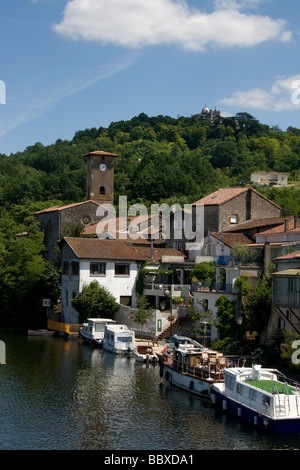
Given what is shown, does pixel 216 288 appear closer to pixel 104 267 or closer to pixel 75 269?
pixel 104 267

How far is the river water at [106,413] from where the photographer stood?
2891cm

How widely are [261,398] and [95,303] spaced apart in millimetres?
34407

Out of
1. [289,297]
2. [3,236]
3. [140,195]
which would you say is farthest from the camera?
[140,195]

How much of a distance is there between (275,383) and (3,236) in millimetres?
66044

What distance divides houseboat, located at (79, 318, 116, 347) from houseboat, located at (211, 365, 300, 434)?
24181 millimetres

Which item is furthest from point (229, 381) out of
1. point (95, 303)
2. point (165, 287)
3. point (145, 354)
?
point (95, 303)

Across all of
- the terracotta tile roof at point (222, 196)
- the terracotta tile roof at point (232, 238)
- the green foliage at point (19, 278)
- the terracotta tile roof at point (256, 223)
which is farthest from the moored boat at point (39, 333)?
the terracotta tile roof at point (222, 196)

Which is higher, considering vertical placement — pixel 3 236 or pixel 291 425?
pixel 3 236

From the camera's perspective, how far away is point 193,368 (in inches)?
1554

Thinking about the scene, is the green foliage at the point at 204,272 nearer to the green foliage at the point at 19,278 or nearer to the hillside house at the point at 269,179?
the green foliage at the point at 19,278

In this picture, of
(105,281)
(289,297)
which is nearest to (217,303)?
(289,297)

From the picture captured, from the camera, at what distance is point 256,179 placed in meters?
153

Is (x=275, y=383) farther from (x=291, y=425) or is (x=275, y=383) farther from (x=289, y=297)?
(x=289, y=297)
